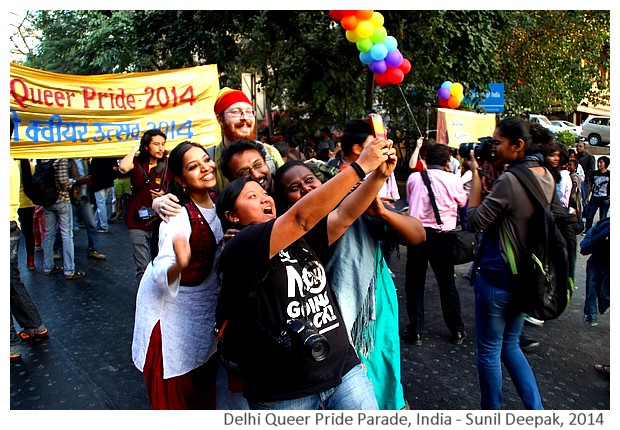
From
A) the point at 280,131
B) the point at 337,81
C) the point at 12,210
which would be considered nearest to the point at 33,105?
the point at 12,210

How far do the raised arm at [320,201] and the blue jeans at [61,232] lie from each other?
17.6 feet

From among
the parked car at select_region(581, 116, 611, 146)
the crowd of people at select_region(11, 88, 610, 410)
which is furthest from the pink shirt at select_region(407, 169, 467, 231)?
the parked car at select_region(581, 116, 611, 146)

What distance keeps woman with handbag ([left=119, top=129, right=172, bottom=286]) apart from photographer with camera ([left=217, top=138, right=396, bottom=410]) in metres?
2.62

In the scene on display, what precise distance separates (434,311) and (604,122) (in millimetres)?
25592

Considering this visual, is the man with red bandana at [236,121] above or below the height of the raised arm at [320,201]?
above

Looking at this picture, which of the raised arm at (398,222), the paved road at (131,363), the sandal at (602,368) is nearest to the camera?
the raised arm at (398,222)

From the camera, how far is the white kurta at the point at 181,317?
2324mm

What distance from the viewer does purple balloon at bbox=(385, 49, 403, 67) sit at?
6.24 m

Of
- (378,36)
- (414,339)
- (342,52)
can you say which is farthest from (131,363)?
(342,52)

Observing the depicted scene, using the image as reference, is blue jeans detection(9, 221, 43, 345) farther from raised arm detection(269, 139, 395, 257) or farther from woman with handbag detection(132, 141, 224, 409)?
raised arm detection(269, 139, 395, 257)

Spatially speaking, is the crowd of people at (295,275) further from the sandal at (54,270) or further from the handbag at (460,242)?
the sandal at (54,270)

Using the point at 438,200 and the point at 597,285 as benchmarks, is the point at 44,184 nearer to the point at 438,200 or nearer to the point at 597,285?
the point at 438,200

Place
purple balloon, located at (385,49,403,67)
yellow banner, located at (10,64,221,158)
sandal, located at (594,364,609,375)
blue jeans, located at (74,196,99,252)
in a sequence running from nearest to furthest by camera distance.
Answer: sandal, located at (594,364,609,375)
yellow banner, located at (10,64,221,158)
purple balloon, located at (385,49,403,67)
blue jeans, located at (74,196,99,252)

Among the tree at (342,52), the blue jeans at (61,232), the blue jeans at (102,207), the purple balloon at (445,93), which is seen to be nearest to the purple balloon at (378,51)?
the tree at (342,52)
